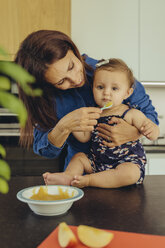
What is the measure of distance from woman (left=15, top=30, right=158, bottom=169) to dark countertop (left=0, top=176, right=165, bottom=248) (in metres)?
0.26

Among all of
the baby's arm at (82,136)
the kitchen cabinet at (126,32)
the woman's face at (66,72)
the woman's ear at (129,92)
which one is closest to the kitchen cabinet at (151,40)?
the kitchen cabinet at (126,32)

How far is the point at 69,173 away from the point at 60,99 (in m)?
0.41

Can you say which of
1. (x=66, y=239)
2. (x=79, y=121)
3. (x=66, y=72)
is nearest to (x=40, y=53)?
(x=66, y=72)

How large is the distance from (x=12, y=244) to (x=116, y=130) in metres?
0.70

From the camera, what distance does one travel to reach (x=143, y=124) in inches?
46.9

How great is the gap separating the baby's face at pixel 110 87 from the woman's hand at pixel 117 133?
9cm

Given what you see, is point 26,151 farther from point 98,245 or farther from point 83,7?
point 98,245

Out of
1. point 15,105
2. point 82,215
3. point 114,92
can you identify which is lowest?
point 82,215

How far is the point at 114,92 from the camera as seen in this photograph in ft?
3.93

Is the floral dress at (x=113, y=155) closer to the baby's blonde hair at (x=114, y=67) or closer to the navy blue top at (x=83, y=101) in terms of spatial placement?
the navy blue top at (x=83, y=101)

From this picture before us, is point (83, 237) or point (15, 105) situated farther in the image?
point (83, 237)

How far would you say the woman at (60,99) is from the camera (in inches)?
41.1

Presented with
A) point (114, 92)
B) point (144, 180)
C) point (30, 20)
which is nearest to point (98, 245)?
point (144, 180)

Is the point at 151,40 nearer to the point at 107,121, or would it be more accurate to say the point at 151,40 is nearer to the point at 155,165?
the point at 155,165
